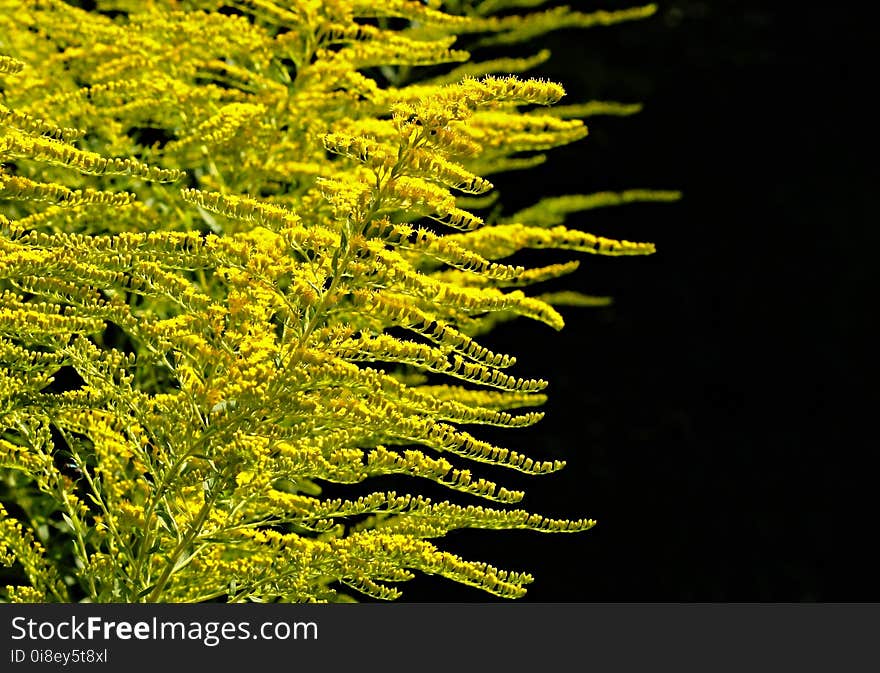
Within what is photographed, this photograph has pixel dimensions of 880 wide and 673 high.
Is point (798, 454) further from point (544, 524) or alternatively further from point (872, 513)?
point (544, 524)

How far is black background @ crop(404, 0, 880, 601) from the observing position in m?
8.10

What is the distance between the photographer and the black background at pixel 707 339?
8.10 meters

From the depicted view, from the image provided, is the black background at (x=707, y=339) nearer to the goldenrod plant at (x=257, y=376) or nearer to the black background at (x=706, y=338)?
the black background at (x=706, y=338)

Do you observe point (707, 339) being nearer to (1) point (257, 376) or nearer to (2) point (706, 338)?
(2) point (706, 338)

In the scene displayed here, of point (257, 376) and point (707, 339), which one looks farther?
point (707, 339)

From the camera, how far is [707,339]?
896cm

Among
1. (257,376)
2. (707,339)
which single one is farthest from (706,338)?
(257,376)

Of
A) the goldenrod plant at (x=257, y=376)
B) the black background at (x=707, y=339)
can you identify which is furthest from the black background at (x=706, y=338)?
the goldenrod plant at (x=257, y=376)

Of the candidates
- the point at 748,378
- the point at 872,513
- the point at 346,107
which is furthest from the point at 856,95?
the point at 346,107

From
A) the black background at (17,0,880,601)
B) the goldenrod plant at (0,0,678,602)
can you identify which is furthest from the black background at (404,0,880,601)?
the goldenrod plant at (0,0,678,602)

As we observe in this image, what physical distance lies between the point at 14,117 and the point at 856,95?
8.28 metres

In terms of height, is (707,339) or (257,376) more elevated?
(257,376)

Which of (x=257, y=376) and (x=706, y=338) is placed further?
(x=706, y=338)

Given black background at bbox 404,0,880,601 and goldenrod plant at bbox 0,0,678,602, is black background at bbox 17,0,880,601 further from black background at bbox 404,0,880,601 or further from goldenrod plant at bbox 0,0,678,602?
goldenrod plant at bbox 0,0,678,602
